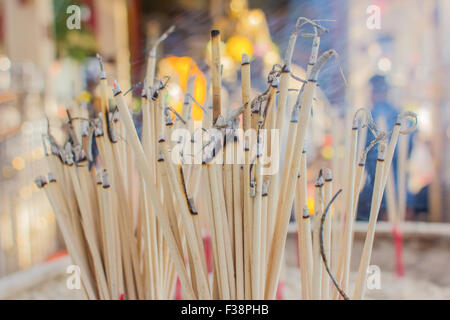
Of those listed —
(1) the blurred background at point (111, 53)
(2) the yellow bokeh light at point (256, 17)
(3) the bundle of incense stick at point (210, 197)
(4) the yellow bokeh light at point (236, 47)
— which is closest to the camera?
(3) the bundle of incense stick at point (210, 197)

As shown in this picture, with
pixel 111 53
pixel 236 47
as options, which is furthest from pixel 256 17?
pixel 111 53

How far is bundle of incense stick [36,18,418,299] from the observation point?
10.9 inches

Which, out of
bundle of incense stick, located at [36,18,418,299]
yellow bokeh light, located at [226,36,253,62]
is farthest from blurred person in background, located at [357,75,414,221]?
yellow bokeh light, located at [226,36,253,62]

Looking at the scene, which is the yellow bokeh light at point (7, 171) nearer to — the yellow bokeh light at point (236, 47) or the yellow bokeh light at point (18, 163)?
the yellow bokeh light at point (18, 163)

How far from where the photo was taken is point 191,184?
0.38 metres

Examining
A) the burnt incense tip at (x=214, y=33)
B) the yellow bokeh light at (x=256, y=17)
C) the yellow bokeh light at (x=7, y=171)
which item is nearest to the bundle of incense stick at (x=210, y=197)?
the burnt incense tip at (x=214, y=33)

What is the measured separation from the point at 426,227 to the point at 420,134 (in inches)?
64.1

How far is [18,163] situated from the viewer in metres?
1.57

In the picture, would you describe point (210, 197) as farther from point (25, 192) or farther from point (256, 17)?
point (25, 192)

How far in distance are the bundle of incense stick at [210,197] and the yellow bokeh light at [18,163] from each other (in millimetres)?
1368

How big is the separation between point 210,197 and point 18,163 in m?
1.52

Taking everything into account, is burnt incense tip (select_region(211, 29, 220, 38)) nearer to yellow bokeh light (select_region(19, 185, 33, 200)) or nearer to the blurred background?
the blurred background

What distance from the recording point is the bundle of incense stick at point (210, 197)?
277 mm
